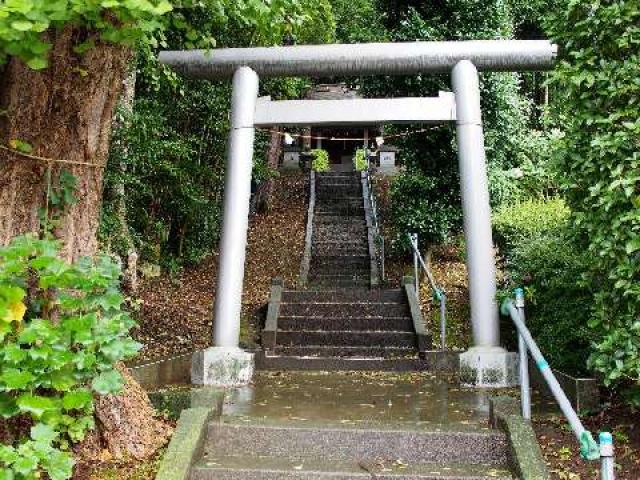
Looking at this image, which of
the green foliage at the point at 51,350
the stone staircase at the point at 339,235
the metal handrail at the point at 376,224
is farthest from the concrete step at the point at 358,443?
the metal handrail at the point at 376,224

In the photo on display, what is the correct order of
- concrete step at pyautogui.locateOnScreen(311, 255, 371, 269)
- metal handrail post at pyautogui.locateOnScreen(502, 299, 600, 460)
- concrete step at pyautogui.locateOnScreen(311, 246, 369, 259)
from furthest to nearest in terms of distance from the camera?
concrete step at pyautogui.locateOnScreen(311, 246, 369, 259)
concrete step at pyautogui.locateOnScreen(311, 255, 371, 269)
metal handrail post at pyautogui.locateOnScreen(502, 299, 600, 460)

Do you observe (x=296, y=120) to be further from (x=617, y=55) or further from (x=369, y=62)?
(x=617, y=55)

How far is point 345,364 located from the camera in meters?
7.58

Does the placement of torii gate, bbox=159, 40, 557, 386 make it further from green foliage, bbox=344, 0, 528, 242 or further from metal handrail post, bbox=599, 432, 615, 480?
green foliage, bbox=344, 0, 528, 242

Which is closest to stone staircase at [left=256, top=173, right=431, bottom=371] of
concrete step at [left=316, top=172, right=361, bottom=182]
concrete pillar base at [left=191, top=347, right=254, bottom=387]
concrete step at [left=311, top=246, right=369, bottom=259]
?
concrete pillar base at [left=191, top=347, right=254, bottom=387]

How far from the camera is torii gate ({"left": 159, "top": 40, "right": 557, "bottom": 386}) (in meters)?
6.64

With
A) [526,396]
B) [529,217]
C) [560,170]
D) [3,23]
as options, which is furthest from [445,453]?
[529,217]

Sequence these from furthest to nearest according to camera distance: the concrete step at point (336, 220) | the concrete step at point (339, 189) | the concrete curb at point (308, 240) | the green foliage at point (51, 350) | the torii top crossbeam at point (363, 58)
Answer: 1. the concrete step at point (339, 189)
2. the concrete step at point (336, 220)
3. the concrete curb at point (308, 240)
4. the torii top crossbeam at point (363, 58)
5. the green foliage at point (51, 350)

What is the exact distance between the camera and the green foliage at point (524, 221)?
857cm

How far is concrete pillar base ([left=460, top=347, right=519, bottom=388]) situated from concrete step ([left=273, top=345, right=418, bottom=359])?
1.65 meters

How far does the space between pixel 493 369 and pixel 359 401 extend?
1517mm

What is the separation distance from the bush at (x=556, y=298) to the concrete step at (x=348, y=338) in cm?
178

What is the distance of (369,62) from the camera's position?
23.1 feet

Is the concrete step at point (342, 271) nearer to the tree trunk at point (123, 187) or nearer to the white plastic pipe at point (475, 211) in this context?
the tree trunk at point (123, 187)
